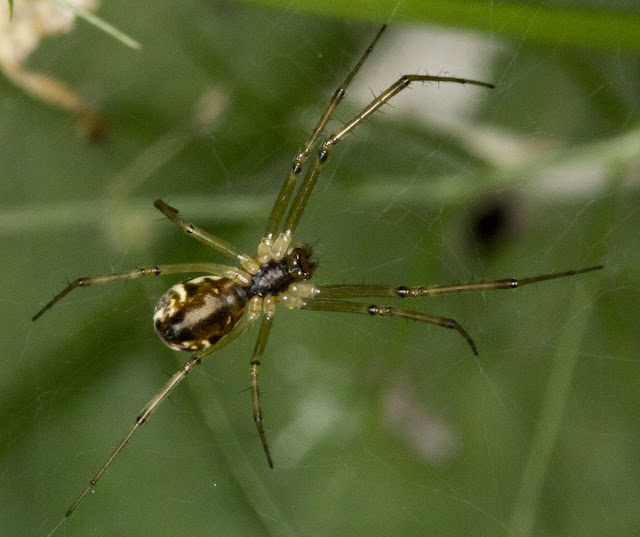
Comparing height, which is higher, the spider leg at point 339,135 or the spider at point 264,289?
the spider leg at point 339,135

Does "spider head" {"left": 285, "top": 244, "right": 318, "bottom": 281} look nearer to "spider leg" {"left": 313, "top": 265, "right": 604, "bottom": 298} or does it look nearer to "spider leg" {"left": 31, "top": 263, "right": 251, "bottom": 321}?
"spider leg" {"left": 313, "top": 265, "right": 604, "bottom": 298}

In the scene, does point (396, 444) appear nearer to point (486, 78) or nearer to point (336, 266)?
point (336, 266)

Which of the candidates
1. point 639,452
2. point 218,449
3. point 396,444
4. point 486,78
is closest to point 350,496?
point 396,444

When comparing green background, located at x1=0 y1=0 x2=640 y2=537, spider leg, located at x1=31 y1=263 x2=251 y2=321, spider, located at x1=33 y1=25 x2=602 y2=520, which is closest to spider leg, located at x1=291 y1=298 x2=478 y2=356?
spider, located at x1=33 y1=25 x2=602 y2=520

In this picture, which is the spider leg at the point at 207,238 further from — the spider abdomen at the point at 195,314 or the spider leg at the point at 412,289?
the spider leg at the point at 412,289

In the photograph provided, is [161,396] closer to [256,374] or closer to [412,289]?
[256,374]

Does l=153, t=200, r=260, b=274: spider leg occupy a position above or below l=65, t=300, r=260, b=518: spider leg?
above

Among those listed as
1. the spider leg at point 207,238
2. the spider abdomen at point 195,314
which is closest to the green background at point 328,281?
the spider leg at point 207,238
